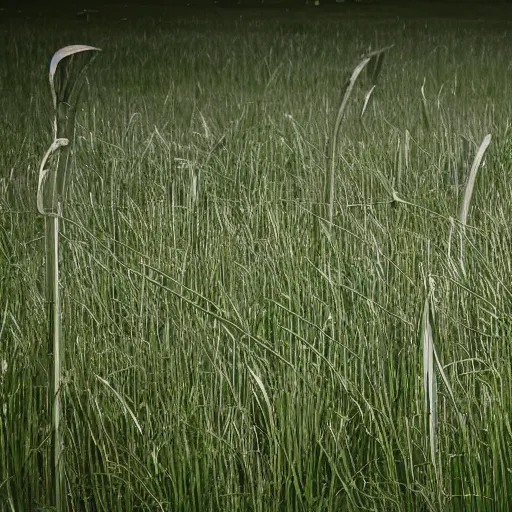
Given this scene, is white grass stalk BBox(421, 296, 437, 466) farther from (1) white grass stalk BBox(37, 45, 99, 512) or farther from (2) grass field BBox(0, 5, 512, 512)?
(1) white grass stalk BBox(37, 45, 99, 512)

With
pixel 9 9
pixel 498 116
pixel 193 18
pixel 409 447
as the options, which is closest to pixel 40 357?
pixel 409 447

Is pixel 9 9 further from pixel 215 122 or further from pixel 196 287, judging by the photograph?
pixel 196 287

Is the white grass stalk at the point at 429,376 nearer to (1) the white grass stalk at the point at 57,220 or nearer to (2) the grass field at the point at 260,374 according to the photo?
(2) the grass field at the point at 260,374

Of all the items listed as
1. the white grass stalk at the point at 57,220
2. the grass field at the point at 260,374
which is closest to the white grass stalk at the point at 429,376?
the grass field at the point at 260,374

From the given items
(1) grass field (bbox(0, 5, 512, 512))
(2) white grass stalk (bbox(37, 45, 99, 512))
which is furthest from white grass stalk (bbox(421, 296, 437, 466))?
(2) white grass stalk (bbox(37, 45, 99, 512))

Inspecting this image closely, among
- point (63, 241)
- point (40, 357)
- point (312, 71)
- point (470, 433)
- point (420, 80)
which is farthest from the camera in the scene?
point (312, 71)

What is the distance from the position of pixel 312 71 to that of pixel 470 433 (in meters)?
4.47

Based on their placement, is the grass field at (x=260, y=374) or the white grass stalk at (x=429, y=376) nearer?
the white grass stalk at (x=429, y=376)

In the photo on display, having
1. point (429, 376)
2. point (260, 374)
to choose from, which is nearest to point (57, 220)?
point (260, 374)

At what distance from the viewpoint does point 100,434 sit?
137 cm

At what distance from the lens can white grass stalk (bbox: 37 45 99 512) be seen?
1295mm

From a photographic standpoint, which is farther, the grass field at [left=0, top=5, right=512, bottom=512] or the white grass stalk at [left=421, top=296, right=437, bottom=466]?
the grass field at [left=0, top=5, right=512, bottom=512]

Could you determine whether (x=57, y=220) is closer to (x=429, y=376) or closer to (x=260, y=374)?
(x=260, y=374)

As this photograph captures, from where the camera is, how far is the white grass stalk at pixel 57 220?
129 centimetres
